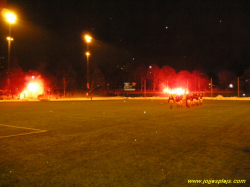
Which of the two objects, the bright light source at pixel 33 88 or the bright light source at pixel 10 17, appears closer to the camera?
the bright light source at pixel 10 17

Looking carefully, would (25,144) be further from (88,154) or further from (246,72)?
(246,72)

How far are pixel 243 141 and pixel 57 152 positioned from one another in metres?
6.04

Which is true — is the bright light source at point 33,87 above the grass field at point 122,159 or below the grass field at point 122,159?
above

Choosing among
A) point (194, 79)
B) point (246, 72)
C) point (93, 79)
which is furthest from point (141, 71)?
point (246, 72)

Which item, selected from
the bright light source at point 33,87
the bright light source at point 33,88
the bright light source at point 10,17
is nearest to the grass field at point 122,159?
the bright light source at point 10,17

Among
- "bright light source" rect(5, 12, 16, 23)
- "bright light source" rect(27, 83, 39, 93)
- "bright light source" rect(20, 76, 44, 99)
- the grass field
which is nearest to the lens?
the grass field

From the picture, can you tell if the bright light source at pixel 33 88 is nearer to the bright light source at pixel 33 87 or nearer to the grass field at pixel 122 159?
the bright light source at pixel 33 87

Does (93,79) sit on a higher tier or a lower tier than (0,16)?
lower

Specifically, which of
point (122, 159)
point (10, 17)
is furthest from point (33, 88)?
point (122, 159)

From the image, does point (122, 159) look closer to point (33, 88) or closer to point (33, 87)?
point (33, 88)

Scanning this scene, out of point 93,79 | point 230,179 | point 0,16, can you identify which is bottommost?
point 230,179

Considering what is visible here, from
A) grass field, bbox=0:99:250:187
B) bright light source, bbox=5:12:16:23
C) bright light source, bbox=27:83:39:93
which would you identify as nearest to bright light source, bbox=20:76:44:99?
bright light source, bbox=27:83:39:93

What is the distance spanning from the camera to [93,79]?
61188 mm

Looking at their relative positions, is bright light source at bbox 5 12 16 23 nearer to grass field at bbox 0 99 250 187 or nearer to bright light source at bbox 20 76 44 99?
bright light source at bbox 20 76 44 99
